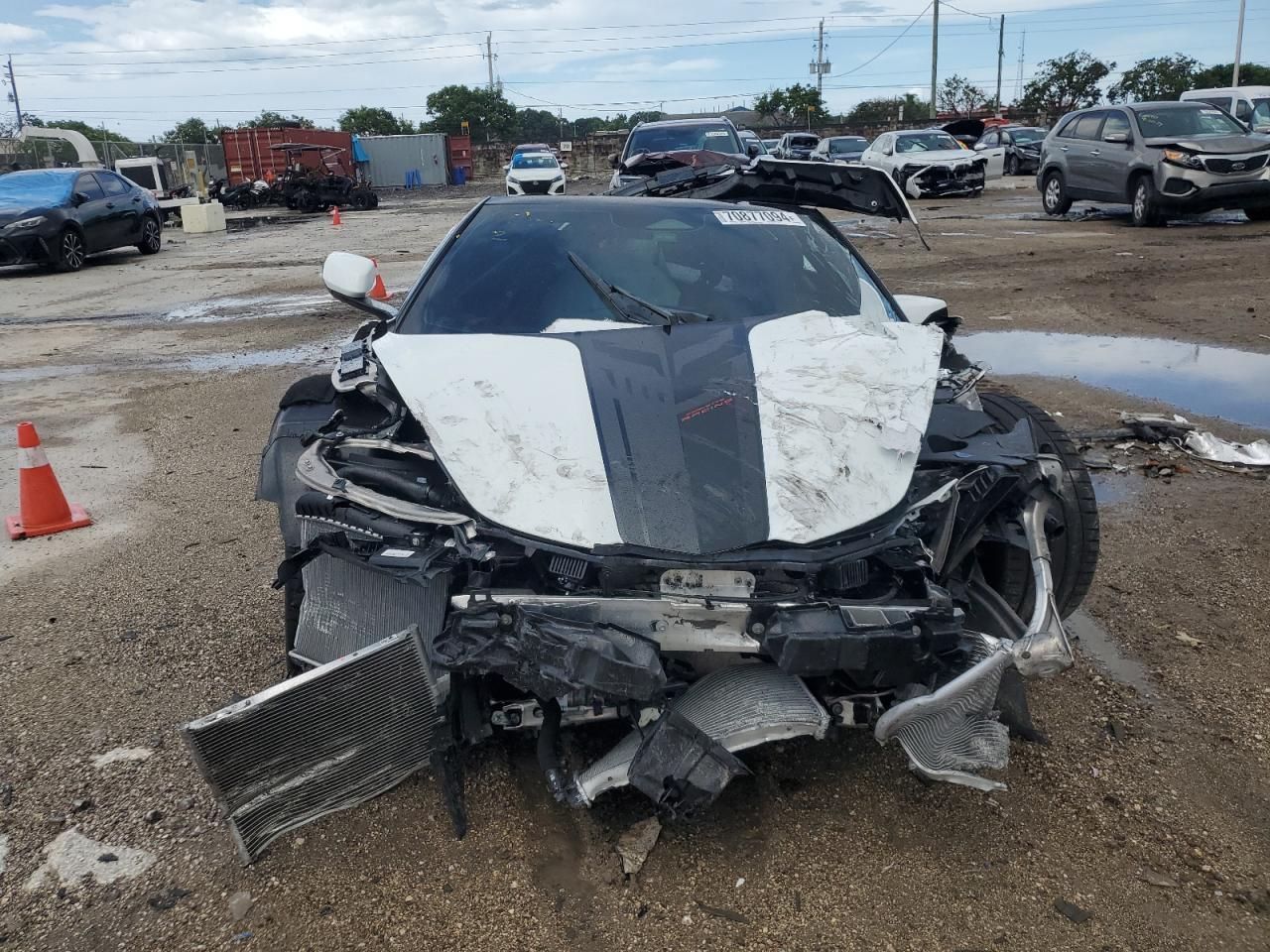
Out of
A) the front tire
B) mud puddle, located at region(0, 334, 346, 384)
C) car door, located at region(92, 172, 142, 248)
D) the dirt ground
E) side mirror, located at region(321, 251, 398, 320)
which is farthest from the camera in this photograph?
car door, located at region(92, 172, 142, 248)

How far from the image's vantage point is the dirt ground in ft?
Result: 7.57

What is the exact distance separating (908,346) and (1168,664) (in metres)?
1.41

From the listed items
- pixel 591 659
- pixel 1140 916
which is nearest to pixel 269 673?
pixel 591 659

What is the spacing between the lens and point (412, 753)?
269 cm

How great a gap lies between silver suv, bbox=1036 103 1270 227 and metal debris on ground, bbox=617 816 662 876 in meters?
14.2

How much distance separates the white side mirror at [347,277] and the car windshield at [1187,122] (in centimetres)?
Answer: 1386

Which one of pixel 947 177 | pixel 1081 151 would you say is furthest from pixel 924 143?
pixel 1081 151

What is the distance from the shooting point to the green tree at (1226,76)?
5211 cm

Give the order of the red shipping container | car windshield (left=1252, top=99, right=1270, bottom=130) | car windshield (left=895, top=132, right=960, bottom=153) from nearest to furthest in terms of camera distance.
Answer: car windshield (left=1252, top=99, right=1270, bottom=130) < car windshield (left=895, top=132, right=960, bottom=153) < the red shipping container

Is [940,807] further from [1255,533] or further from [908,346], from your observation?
[1255,533]

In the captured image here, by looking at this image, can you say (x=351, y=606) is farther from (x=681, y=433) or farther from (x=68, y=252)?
(x=68, y=252)

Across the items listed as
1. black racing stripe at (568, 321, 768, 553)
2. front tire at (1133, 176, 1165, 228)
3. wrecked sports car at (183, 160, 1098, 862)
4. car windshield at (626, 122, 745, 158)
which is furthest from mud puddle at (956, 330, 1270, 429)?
front tire at (1133, 176, 1165, 228)

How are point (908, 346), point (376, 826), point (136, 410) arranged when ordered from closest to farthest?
point (376, 826)
point (908, 346)
point (136, 410)

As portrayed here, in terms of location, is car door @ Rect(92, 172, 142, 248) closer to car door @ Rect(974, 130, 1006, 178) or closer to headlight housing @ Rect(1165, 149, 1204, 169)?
headlight housing @ Rect(1165, 149, 1204, 169)
